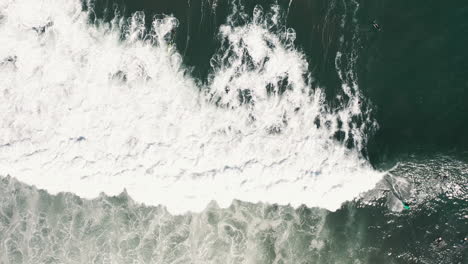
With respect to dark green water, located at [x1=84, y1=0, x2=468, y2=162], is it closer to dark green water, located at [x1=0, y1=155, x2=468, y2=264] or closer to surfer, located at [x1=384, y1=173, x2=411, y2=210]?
surfer, located at [x1=384, y1=173, x2=411, y2=210]

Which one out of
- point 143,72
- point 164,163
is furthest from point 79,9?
point 164,163

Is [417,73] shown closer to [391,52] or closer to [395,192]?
[391,52]

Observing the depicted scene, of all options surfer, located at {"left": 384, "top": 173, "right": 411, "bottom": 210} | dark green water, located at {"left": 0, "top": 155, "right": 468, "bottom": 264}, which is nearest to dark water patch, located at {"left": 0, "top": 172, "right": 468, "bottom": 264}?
dark green water, located at {"left": 0, "top": 155, "right": 468, "bottom": 264}

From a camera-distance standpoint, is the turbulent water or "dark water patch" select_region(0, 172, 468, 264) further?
the turbulent water

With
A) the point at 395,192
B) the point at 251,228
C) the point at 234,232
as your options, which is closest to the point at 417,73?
the point at 395,192

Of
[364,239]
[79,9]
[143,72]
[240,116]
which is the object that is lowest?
[364,239]

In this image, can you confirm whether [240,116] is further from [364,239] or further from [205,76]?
[364,239]

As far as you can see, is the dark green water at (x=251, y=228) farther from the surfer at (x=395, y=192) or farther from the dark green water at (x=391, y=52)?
the dark green water at (x=391, y=52)

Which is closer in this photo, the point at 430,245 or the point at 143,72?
the point at 430,245
